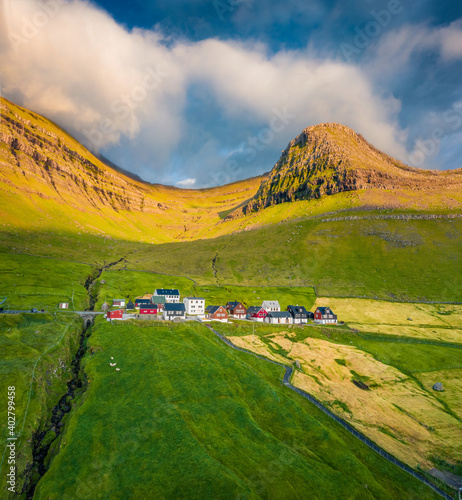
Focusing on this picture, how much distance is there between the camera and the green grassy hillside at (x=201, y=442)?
34531 millimetres

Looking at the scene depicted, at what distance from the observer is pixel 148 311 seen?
96875 mm

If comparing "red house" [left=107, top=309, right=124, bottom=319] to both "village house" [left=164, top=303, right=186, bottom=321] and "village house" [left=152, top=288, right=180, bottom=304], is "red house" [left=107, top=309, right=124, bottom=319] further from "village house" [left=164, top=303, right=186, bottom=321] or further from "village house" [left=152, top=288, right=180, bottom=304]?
"village house" [left=152, top=288, right=180, bottom=304]

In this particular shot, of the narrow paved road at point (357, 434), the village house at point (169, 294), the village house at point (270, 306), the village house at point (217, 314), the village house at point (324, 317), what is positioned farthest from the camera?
the village house at point (270, 306)

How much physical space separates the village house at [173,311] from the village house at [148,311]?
13.7 ft

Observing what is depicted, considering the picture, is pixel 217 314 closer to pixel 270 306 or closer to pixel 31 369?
pixel 270 306

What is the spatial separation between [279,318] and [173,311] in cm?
4388

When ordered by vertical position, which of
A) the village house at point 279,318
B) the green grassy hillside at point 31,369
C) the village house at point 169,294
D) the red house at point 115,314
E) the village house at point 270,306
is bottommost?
the green grassy hillside at point 31,369

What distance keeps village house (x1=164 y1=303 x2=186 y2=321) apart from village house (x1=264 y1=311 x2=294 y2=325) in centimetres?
3694

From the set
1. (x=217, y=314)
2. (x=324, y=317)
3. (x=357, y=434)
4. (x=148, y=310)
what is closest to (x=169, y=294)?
(x=148, y=310)

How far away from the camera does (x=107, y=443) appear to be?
40.2 metres

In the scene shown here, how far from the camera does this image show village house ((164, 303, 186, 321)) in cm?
9442

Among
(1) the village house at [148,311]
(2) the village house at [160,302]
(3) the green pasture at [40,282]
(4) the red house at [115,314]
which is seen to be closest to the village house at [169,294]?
(2) the village house at [160,302]

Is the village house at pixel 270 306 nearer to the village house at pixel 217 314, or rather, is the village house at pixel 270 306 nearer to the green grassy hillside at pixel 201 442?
the village house at pixel 217 314

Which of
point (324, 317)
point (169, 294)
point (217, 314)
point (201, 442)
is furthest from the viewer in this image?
point (169, 294)
